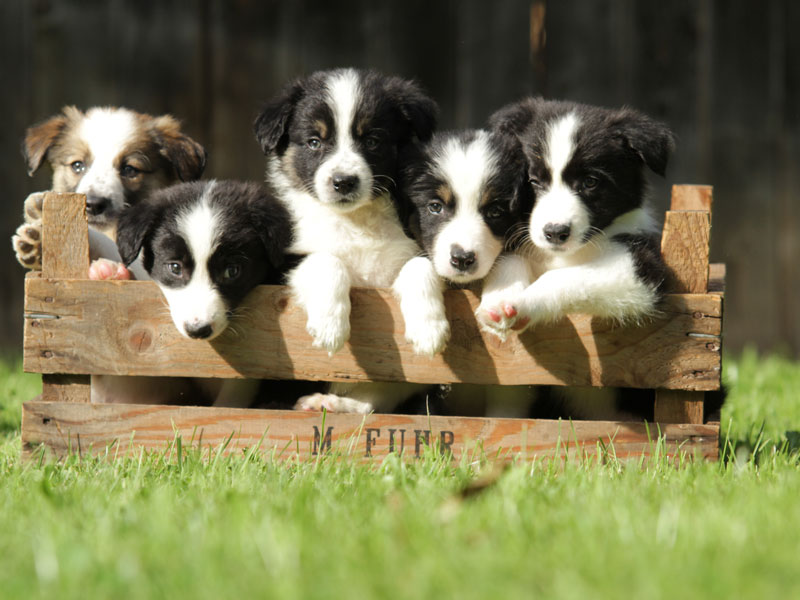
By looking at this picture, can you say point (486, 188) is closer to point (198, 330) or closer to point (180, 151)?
point (198, 330)

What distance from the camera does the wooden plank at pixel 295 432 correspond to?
9.86 feet

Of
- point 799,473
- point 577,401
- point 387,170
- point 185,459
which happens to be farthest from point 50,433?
point 799,473

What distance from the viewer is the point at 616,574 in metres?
1.63

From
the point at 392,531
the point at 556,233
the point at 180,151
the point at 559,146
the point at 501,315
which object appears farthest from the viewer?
the point at 180,151

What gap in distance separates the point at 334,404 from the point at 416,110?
117cm

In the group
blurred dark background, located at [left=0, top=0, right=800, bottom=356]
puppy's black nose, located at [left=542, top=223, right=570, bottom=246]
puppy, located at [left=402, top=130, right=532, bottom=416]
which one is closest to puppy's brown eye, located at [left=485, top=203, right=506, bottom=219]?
puppy, located at [left=402, top=130, right=532, bottom=416]

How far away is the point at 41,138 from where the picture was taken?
394cm

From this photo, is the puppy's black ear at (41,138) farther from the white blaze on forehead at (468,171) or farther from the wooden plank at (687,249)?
the wooden plank at (687,249)

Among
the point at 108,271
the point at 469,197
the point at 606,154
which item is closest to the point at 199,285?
the point at 108,271

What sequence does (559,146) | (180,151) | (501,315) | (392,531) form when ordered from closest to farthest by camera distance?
(392,531), (501,315), (559,146), (180,151)

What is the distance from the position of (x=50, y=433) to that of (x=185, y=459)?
0.58m

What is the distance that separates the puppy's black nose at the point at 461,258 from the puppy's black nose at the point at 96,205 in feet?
5.16

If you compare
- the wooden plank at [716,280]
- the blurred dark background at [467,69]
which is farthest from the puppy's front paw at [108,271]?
the blurred dark background at [467,69]

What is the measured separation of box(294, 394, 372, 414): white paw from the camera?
123 inches
